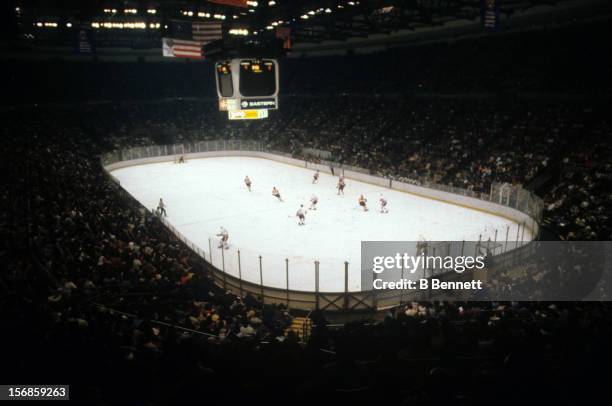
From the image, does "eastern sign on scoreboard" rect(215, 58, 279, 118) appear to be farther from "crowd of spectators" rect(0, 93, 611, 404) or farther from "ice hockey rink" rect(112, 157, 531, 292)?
"crowd of spectators" rect(0, 93, 611, 404)

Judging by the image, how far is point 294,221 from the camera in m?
22.8

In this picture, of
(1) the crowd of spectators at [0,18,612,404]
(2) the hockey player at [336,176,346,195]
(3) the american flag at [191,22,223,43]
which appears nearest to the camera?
(1) the crowd of spectators at [0,18,612,404]

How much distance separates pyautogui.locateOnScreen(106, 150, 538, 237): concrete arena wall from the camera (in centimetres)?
2201

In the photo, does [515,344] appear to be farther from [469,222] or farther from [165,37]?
[165,37]

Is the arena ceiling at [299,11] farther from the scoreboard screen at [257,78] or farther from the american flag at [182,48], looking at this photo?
the scoreboard screen at [257,78]

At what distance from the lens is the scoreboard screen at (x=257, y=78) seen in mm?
25131

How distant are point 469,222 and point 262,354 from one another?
19431 millimetres

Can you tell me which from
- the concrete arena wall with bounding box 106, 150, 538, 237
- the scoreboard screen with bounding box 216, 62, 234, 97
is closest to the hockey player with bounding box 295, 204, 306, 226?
the scoreboard screen with bounding box 216, 62, 234, 97

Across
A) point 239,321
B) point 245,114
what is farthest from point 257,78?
point 239,321

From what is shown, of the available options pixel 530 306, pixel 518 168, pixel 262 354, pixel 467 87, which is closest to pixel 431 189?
pixel 518 168

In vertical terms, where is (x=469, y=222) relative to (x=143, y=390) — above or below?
below

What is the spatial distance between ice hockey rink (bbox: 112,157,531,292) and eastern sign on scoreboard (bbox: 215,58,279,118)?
6.24 metres

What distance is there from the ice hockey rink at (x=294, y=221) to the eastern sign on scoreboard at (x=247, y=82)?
624 centimetres

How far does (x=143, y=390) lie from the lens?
475cm
